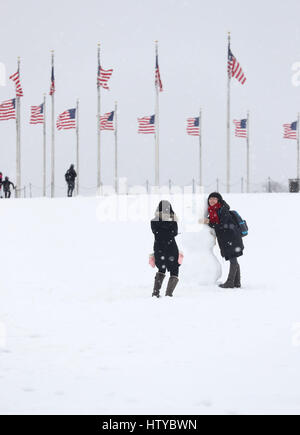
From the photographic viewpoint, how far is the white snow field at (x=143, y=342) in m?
4.62

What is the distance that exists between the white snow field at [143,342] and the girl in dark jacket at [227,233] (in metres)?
0.35

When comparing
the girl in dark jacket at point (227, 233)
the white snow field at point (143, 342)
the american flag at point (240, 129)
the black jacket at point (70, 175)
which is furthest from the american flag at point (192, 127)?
the girl in dark jacket at point (227, 233)

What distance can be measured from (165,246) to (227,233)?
1.67 m

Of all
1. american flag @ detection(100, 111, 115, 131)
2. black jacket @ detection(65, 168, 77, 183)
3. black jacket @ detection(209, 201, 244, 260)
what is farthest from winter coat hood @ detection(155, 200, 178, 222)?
american flag @ detection(100, 111, 115, 131)

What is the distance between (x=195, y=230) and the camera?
11242 millimetres

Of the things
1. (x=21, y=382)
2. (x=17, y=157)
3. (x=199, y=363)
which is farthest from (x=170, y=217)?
(x=17, y=157)

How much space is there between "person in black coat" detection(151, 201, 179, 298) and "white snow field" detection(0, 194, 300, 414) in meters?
0.44

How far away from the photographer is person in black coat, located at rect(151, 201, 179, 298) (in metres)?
9.95

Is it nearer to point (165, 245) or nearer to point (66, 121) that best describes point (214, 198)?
point (165, 245)

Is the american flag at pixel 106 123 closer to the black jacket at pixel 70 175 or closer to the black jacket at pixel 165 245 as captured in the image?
the black jacket at pixel 70 175

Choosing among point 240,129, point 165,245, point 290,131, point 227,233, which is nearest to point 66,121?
point 240,129

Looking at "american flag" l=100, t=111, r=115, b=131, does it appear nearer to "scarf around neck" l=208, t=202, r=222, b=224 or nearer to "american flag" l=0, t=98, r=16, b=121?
"american flag" l=0, t=98, r=16, b=121
